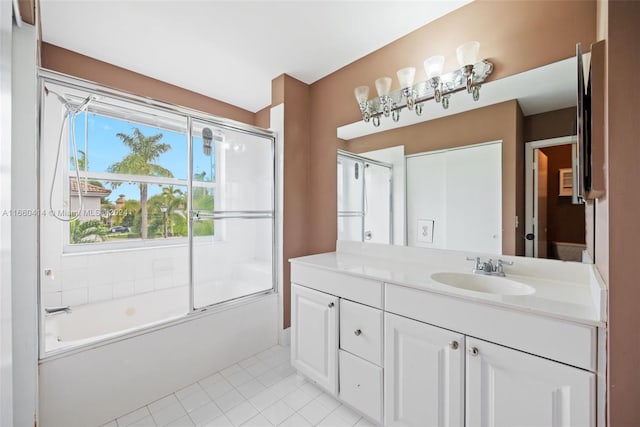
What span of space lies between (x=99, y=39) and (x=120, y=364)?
85.2 inches

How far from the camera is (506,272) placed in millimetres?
1460

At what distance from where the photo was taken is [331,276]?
5.41 feet

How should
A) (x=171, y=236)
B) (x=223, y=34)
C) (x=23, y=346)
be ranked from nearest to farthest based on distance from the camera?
(x=23, y=346) → (x=223, y=34) → (x=171, y=236)

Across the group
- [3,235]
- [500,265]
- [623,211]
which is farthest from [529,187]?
[3,235]

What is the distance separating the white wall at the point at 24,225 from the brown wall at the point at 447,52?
1.81 meters

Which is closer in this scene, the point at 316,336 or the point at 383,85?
the point at 316,336

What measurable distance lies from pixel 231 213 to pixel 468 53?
79.8 inches

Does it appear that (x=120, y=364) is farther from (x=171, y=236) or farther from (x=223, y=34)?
(x=223, y=34)

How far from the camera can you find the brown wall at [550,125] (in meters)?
1.31

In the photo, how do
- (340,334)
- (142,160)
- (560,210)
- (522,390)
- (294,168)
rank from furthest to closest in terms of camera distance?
1. (294,168)
2. (142,160)
3. (340,334)
4. (560,210)
5. (522,390)

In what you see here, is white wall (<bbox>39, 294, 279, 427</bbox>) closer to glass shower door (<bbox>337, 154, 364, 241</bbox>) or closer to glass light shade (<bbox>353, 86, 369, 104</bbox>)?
glass shower door (<bbox>337, 154, 364, 241</bbox>)

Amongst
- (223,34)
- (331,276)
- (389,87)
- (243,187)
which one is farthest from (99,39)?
(331,276)

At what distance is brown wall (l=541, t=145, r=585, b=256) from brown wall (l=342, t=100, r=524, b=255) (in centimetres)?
12

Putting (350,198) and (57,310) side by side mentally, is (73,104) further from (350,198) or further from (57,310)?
(350,198)
